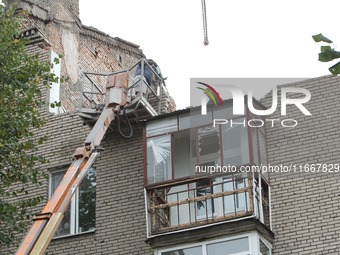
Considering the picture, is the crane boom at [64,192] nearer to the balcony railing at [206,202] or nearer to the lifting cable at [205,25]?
the balcony railing at [206,202]

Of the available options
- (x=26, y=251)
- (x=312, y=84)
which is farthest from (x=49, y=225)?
(x=312, y=84)

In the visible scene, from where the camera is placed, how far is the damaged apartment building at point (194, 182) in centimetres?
1287

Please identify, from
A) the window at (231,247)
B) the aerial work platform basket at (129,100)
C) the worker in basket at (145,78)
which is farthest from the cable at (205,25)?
the window at (231,247)

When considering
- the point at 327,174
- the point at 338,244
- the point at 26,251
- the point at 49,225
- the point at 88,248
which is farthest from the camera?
the point at 88,248

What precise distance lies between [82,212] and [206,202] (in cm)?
333

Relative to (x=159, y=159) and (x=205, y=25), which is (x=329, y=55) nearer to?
(x=159, y=159)

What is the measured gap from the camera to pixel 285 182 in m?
13.7

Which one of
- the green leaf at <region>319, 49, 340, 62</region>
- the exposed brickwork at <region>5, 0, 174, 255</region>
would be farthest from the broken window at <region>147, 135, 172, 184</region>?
the green leaf at <region>319, 49, 340, 62</region>

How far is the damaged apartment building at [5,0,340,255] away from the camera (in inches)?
507

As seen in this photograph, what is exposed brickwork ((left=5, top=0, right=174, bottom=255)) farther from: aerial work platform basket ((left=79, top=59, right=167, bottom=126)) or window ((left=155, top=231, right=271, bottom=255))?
window ((left=155, top=231, right=271, bottom=255))

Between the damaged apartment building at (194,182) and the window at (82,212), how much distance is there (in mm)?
24

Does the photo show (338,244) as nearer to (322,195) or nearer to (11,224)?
(322,195)

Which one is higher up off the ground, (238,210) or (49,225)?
(238,210)

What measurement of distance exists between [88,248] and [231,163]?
387 cm
